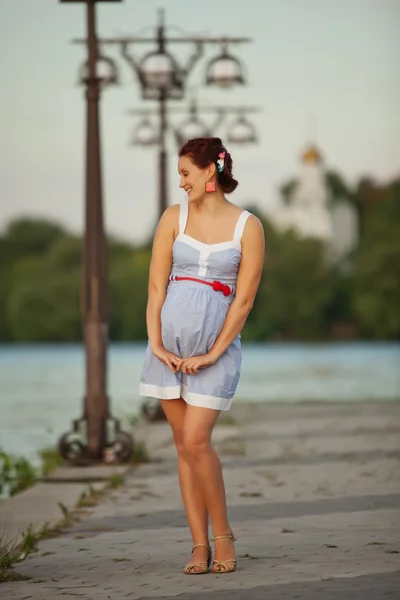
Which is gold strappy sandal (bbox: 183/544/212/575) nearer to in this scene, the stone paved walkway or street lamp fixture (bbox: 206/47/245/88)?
the stone paved walkway

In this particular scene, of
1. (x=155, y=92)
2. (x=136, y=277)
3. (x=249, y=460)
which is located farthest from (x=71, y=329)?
(x=249, y=460)

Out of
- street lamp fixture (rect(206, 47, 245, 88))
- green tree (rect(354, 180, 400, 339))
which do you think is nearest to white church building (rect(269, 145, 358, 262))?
green tree (rect(354, 180, 400, 339))

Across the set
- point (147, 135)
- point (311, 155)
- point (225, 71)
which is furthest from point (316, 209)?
point (225, 71)

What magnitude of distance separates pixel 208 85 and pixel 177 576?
11.6 m

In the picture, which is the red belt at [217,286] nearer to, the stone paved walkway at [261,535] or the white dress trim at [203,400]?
the white dress trim at [203,400]

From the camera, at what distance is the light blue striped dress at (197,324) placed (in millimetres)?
7738

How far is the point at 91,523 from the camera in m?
10.1

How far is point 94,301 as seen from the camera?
1431cm

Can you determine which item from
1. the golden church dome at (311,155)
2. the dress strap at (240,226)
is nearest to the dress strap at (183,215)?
the dress strap at (240,226)

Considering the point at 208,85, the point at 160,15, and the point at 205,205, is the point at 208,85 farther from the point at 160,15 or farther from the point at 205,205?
the point at 205,205

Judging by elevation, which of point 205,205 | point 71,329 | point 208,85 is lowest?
point 71,329

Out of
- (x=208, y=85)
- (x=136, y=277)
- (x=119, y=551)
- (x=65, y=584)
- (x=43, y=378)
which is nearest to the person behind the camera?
(x=65, y=584)

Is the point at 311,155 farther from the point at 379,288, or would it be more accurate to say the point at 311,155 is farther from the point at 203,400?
the point at 203,400

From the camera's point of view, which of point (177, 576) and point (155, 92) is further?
point (155, 92)
